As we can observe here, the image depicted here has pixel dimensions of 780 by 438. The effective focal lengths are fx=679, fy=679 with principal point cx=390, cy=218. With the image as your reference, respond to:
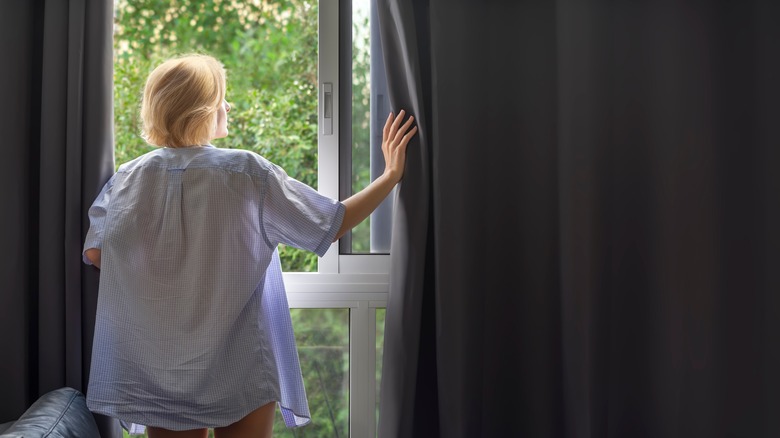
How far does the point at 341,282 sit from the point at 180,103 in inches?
28.2

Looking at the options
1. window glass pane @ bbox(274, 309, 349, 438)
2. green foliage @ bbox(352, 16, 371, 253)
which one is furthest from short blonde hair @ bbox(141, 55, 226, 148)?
window glass pane @ bbox(274, 309, 349, 438)

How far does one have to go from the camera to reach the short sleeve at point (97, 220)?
1.66 m

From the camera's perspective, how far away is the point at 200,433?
5.39ft

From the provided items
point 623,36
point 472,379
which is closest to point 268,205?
point 472,379

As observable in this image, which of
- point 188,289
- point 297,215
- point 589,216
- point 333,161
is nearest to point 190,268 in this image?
point 188,289

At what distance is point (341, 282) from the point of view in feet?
6.65

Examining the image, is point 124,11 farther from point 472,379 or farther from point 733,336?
point 733,336

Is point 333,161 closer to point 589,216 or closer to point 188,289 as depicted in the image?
point 188,289

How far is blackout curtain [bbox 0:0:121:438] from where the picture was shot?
1.79 m

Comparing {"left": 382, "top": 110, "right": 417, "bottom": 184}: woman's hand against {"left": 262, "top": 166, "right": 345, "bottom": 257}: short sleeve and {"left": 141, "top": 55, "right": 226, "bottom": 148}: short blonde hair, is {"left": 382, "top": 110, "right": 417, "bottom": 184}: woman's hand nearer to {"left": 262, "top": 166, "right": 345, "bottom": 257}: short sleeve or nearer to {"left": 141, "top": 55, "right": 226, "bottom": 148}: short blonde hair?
{"left": 262, "top": 166, "right": 345, "bottom": 257}: short sleeve

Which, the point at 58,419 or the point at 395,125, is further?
the point at 395,125

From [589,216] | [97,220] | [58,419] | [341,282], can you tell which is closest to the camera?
[58,419]

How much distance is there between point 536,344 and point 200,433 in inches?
35.6

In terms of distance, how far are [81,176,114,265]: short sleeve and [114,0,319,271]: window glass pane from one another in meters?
0.66
